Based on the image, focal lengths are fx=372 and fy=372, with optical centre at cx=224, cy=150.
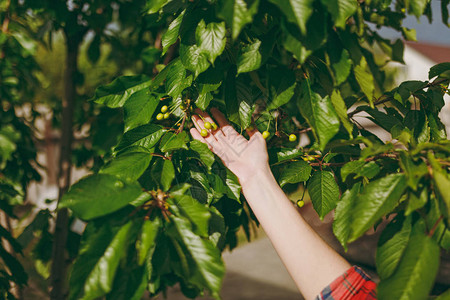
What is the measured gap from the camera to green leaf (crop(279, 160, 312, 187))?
3.49 feet

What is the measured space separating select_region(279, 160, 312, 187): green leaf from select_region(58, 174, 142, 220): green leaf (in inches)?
18.2

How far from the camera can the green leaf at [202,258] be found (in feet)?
2.44

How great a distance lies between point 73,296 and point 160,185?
1.00 ft

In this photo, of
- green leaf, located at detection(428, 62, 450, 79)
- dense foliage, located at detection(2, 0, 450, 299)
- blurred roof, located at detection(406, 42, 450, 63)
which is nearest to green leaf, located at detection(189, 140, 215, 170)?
dense foliage, located at detection(2, 0, 450, 299)

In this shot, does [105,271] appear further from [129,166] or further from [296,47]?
[296,47]

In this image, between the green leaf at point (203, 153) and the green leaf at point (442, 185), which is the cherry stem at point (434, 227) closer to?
the green leaf at point (442, 185)

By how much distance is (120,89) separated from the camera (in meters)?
1.26

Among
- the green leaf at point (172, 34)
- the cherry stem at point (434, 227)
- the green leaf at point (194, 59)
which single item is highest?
the green leaf at point (172, 34)

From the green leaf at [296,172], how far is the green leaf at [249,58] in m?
0.34

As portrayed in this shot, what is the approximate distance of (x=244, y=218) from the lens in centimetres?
165

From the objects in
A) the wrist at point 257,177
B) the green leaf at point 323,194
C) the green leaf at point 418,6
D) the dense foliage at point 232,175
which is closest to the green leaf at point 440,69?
the dense foliage at point 232,175

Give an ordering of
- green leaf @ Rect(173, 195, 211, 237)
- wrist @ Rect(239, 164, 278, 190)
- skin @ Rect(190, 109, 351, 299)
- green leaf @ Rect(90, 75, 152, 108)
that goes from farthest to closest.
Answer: green leaf @ Rect(90, 75, 152, 108) → wrist @ Rect(239, 164, 278, 190) → skin @ Rect(190, 109, 351, 299) → green leaf @ Rect(173, 195, 211, 237)

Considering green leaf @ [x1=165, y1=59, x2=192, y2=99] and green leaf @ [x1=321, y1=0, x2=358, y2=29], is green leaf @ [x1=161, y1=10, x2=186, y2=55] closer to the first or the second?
green leaf @ [x1=165, y1=59, x2=192, y2=99]

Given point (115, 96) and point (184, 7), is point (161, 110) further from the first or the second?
point (184, 7)
